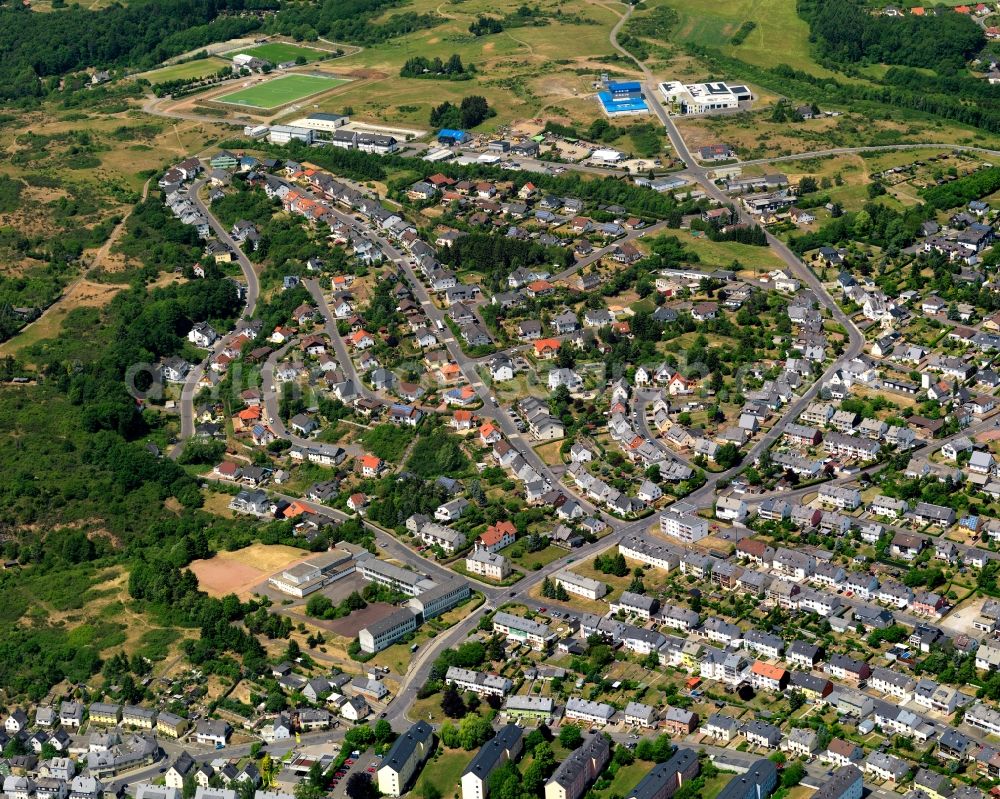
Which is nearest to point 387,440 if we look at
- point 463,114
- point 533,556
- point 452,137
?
point 533,556

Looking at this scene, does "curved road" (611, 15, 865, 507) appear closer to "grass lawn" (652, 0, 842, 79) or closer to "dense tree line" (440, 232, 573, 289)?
"grass lawn" (652, 0, 842, 79)

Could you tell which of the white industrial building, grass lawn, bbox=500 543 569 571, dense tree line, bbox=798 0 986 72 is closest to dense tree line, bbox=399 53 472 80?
the white industrial building

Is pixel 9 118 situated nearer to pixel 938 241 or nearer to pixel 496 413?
pixel 496 413

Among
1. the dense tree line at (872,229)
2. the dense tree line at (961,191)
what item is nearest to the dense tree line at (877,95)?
the dense tree line at (961,191)

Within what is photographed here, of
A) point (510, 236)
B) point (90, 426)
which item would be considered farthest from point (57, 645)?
point (510, 236)

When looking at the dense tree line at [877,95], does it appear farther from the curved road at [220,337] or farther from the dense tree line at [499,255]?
the curved road at [220,337]

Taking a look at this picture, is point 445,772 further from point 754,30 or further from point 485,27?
point 485,27
